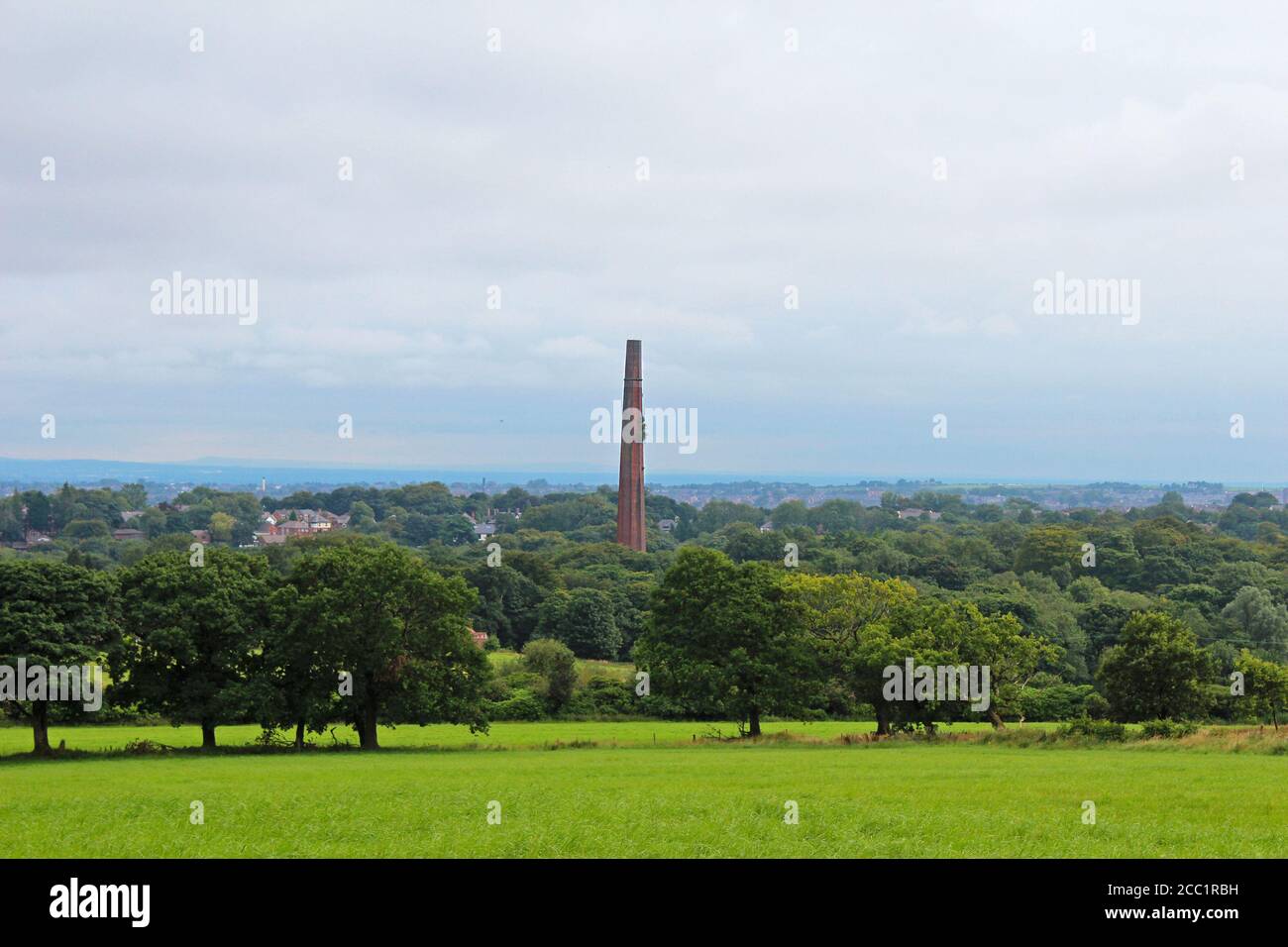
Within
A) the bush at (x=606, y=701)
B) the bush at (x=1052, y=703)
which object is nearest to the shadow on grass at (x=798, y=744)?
the bush at (x=606, y=701)

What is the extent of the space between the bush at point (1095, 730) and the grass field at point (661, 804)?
1.37m

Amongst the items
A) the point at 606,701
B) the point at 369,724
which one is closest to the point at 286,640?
the point at 369,724

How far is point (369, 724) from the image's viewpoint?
54625 millimetres

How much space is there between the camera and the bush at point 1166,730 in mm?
48844

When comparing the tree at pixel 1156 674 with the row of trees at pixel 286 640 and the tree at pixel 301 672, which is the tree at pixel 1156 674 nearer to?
the row of trees at pixel 286 640

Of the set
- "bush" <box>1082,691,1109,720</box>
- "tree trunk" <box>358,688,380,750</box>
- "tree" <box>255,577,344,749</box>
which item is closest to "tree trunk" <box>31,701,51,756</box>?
"tree" <box>255,577,344,749</box>

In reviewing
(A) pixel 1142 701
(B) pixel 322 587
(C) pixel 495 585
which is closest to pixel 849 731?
(A) pixel 1142 701

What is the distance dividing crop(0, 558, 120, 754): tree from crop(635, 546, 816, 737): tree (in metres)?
24.1

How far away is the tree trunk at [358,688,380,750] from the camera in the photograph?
5419cm

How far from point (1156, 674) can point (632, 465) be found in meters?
101

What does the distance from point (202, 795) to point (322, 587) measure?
21.3 m

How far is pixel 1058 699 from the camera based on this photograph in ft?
244

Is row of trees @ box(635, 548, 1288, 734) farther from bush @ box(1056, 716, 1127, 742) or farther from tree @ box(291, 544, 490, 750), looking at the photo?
tree @ box(291, 544, 490, 750)

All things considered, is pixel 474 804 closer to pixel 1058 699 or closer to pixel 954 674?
pixel 954 674
